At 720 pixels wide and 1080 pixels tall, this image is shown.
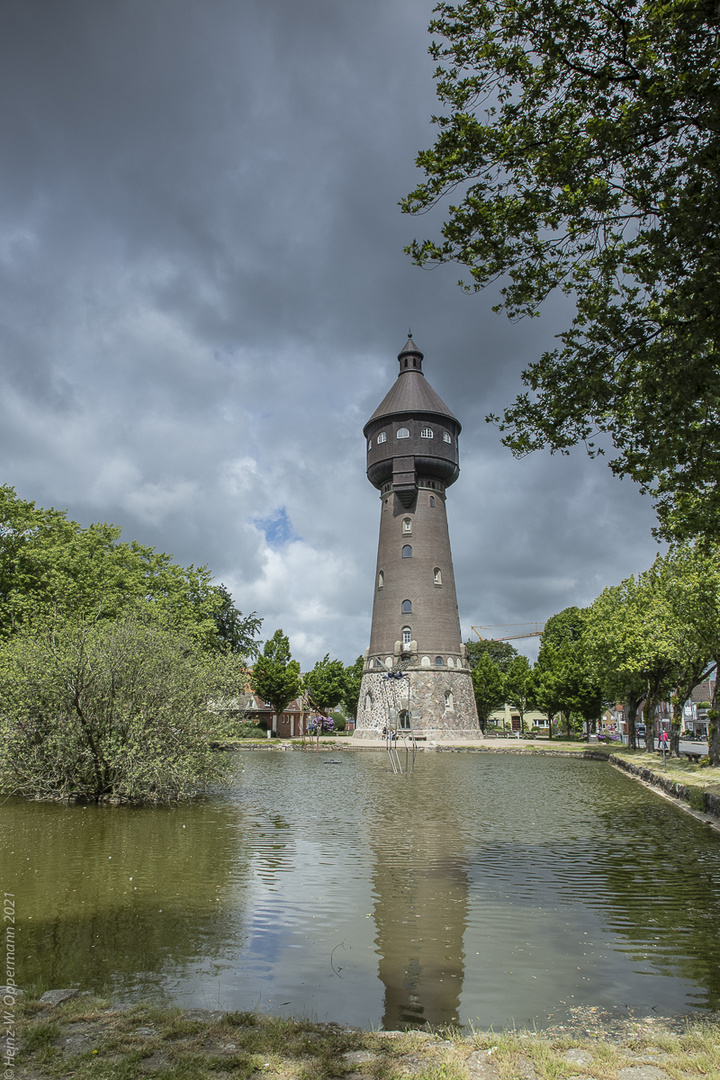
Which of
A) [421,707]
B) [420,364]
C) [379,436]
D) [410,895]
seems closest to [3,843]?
[410,895]

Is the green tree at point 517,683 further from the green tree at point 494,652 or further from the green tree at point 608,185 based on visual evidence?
the green tree at point 608,185

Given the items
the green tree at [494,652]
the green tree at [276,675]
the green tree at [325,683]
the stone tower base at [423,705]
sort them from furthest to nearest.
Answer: the green tree at [494,652] → the green tree at [325,683] → the green tree at [276,675] → the stone tower base at [423,705]

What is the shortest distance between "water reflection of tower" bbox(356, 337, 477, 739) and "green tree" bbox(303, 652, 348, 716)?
53.8 ft

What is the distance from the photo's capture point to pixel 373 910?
7.21m

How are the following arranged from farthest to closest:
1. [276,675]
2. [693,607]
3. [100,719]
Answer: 1. [276,675]
2. [693,607]
3. [100,719]

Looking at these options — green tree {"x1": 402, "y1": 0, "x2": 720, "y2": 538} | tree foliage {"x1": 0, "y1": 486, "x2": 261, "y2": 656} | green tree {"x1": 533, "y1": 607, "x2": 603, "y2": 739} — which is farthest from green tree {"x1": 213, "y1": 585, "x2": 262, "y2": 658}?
green tree {"x1": 402, "y1": 0, "x2": 720, "y2": 538}

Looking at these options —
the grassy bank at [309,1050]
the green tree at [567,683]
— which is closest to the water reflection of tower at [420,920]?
the grassy bank at [309,1050]

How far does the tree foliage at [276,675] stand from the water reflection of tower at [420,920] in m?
41.1

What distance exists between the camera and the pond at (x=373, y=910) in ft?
16.8

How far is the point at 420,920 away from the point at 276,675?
47.0 m

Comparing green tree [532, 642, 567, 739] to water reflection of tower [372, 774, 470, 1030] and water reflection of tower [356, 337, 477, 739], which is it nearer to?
water reflection of tower [356, 337, 477, 739]

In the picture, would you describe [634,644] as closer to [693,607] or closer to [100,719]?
[693,607]

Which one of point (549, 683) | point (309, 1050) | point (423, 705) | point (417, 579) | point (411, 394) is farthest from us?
→ point (549, 683)

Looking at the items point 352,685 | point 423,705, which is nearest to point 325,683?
point 352,685
